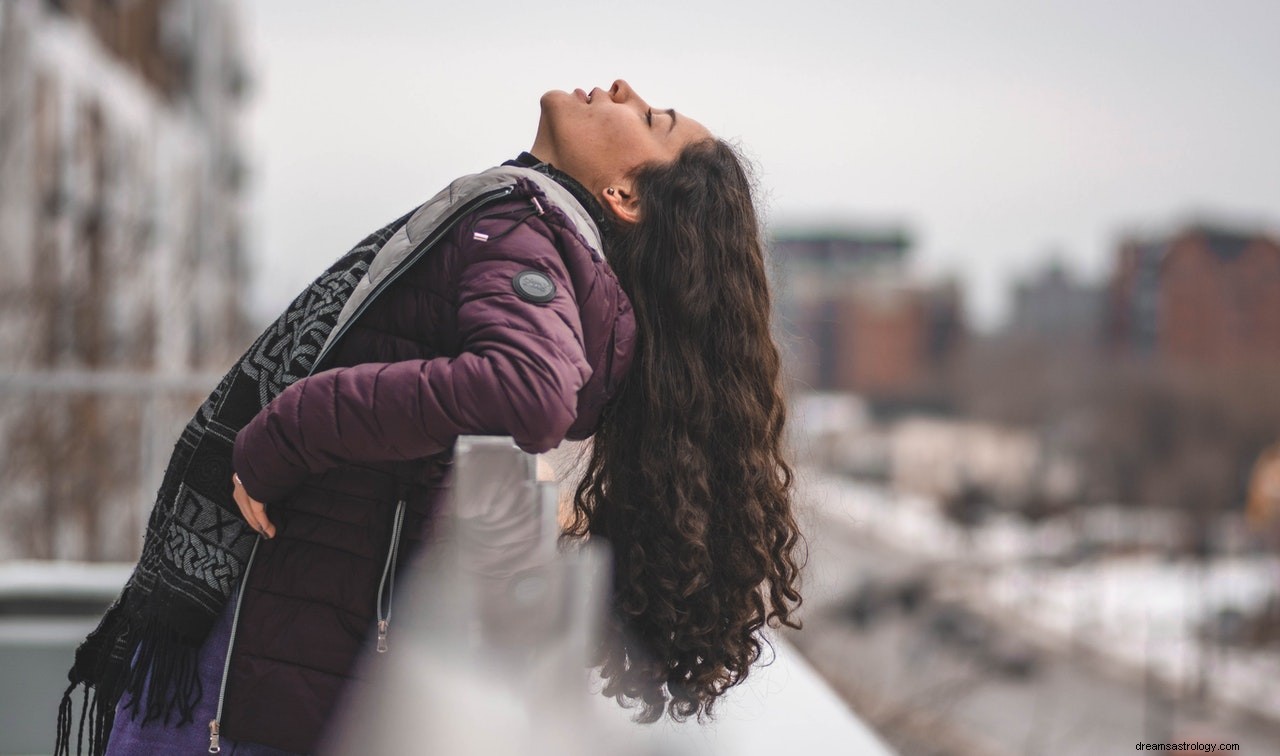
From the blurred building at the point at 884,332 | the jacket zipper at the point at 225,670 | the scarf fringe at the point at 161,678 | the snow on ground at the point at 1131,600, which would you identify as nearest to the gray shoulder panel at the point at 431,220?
the jacket zipper at the point at 225,670

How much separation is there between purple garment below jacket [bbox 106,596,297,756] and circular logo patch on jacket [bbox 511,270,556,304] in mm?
495

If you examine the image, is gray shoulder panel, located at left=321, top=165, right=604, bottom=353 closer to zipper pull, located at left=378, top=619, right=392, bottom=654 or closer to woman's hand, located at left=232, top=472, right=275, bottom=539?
woman's hand, located at left=232, top=472, right=275, bottom=539

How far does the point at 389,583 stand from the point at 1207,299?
82064 mm

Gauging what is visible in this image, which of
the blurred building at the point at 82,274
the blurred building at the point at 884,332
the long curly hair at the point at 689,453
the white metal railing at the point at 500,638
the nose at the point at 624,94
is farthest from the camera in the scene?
the blurred building at the point at 884,332

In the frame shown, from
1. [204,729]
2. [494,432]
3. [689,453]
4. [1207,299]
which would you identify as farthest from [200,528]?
[1207,299]

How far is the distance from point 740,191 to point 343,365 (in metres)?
0.55

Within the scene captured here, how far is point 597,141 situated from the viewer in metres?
1.63

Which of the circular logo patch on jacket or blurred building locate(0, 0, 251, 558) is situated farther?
blurred building locate(0, 0, 251, 558)

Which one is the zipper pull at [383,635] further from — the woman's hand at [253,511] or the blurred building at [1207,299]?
the blurred building at [1207,299]

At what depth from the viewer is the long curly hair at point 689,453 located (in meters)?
1.55

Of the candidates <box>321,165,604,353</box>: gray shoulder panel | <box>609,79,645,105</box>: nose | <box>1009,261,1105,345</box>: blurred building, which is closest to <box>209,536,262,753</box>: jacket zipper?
<box>321,165,604,353</box>: gray shoulder panel

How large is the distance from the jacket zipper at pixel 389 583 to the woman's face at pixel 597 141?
0.50 metres

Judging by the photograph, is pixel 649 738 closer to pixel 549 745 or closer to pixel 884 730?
pixel 549 745

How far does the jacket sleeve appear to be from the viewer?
1.28 metres
